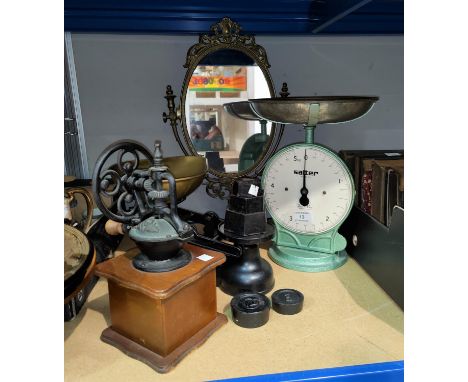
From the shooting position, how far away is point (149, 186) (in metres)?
0.80

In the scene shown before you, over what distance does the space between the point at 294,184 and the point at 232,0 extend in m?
0.66

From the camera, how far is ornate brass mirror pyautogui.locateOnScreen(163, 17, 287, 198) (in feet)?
4.43

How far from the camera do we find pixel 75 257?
824 millimetres

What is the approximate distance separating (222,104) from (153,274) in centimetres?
72

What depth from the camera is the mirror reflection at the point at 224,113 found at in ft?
4.44

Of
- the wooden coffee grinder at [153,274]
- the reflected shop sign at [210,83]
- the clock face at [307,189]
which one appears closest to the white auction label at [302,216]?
the clock face at [307,189]

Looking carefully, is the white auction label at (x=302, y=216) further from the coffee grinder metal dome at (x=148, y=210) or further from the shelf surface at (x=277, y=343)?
the coffee grinder metal dome at (x=148, y=210)

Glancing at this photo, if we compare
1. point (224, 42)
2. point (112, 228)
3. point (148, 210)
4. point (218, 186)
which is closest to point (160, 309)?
point (148, 210)

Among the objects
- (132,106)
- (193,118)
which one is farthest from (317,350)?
(132,106)

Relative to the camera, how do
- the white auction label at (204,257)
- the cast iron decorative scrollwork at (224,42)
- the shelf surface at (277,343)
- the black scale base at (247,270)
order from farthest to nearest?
the cast iron decorative scrollwork at (224,42) → the black scale base at (247,270) → the white auction label at (204,257) → the shelf surface at (277,343)

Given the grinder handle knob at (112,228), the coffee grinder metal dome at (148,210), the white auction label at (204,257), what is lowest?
the white auction label at (204,257)

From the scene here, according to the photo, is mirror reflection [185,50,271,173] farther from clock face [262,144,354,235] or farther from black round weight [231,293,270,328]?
black round weight [231,293,270,328]

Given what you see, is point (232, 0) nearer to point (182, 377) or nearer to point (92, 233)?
point (92, 233)

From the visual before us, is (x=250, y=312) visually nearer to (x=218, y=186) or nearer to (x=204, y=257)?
(x=204, y=257)
